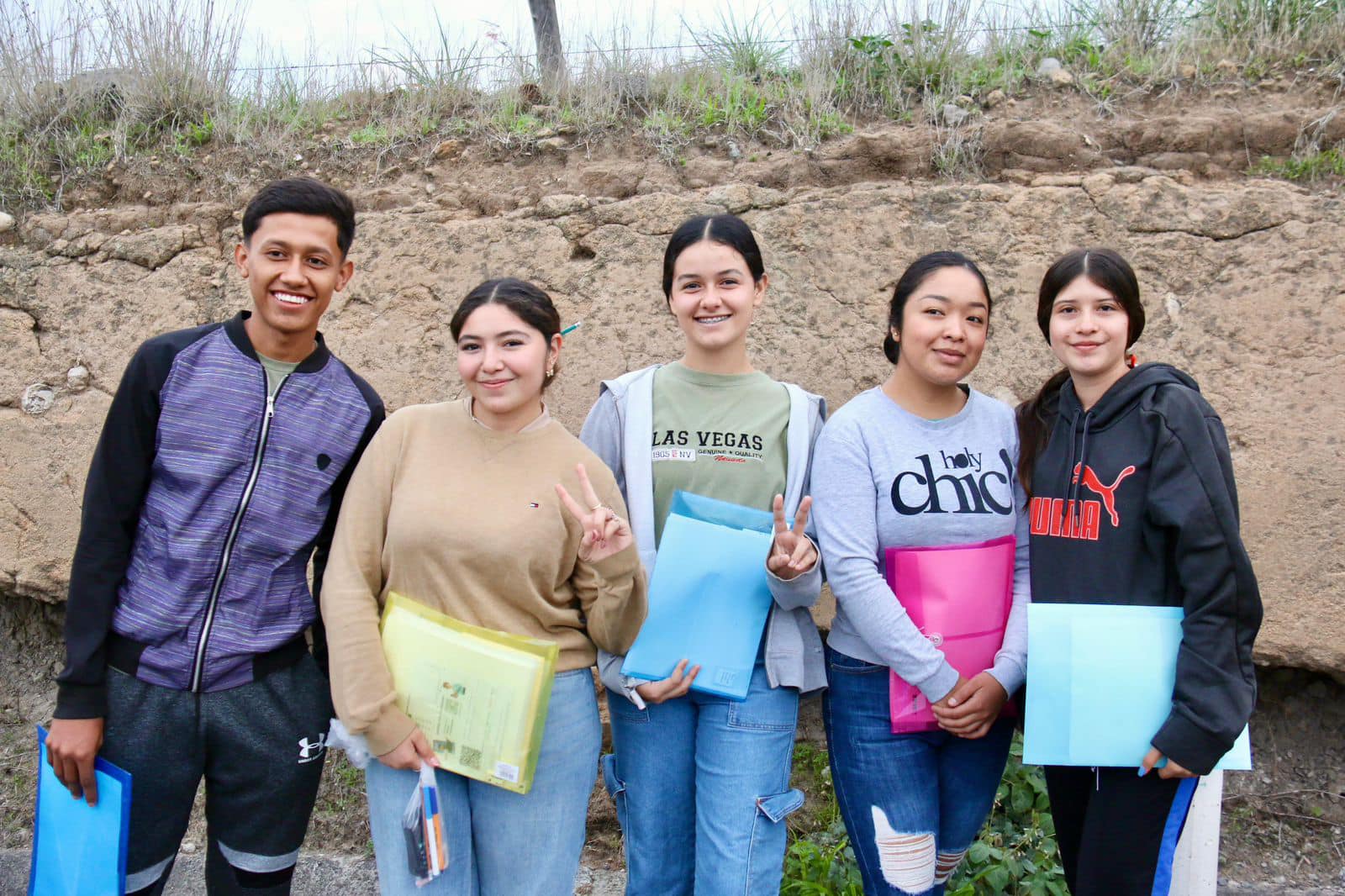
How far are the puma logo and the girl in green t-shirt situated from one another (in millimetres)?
566

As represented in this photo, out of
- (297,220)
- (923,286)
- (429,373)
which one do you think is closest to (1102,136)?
(923,286)

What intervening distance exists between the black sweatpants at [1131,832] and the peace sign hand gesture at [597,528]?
1036mm

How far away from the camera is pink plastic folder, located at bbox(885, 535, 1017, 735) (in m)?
1.99

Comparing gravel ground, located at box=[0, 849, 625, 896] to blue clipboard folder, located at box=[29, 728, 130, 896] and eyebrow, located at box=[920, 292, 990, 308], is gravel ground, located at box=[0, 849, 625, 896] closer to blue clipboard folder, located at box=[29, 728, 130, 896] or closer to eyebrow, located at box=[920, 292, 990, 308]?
blue clipboard folder, located at box=[29, 728, 130, 896]

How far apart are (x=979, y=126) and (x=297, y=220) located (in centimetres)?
247

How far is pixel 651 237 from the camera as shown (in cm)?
343

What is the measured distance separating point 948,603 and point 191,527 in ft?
5.04

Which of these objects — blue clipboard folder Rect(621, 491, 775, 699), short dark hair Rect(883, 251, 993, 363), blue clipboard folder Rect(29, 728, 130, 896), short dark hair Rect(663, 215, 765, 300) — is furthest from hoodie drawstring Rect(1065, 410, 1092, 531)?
blue clipboard folder Rect(29, 728, 130, 896)

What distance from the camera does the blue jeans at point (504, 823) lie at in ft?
6.11

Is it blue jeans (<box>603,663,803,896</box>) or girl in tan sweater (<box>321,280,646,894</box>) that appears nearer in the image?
girl in tan sweater (<box>321,280,646,894</box>)

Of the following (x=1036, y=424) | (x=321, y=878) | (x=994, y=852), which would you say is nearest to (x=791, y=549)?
(x=1036, y=424)

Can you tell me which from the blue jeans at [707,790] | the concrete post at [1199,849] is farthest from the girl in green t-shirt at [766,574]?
the concrete post at [1199,849]

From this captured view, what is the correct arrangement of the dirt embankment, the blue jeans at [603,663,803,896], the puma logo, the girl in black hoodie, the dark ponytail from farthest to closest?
the dirt embankment → the dark ponytail → the blue jeans at [603,663,803,896] → the puma logo → the girl in black hoodie

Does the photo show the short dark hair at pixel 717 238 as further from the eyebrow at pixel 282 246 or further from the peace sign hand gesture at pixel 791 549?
the eyebrow at pixel 282 246
